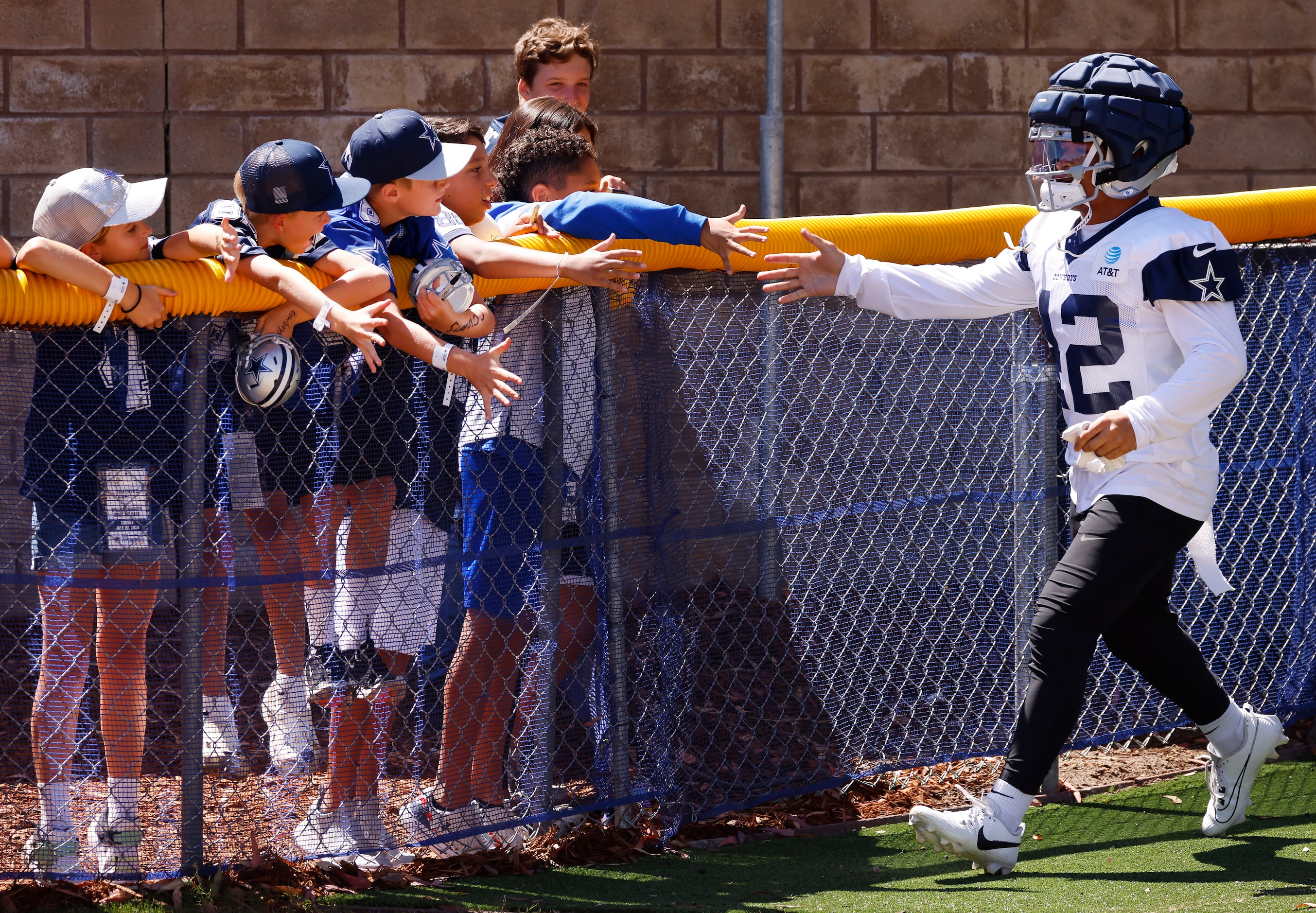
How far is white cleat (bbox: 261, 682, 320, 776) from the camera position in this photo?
322cm

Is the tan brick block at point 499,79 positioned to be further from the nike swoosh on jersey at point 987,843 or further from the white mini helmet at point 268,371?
the nike swoosh on jersey at point 987,843

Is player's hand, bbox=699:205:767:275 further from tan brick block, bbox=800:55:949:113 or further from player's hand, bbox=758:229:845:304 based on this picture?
tan brick block, bbox=800:55:949:113

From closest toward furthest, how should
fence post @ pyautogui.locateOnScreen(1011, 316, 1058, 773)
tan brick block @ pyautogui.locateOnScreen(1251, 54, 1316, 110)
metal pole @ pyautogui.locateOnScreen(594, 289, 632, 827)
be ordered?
metal pole @ pyautogui.locateOnScreen(594, 289, 632, 827)
fence post @ pyautogui.locateOnScreen(1011, 316, 1058, 773)
tan brick block @ pyautogui.locateOnScreen(1251, 54, 1316, 110)

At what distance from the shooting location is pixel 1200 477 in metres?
3.20

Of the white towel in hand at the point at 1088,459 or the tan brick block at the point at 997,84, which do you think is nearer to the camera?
the white towel in hand at the point at 1088,459

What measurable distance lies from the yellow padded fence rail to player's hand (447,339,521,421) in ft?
1.03

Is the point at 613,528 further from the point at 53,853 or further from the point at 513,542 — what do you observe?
the point at 53,853

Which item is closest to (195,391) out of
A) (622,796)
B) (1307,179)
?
(622,796)

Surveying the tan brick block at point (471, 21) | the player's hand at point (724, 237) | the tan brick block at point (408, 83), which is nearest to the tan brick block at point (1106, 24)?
the tan brick block at point (471, 21)

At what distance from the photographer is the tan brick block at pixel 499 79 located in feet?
21.7

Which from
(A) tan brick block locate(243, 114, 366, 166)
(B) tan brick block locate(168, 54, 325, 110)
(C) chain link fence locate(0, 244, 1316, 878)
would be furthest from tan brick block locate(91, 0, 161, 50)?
(C) chain link fence locate(0, 244, 1316, 878)

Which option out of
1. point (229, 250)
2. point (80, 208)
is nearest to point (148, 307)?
point (229, 250)

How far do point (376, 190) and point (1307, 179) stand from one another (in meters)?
5.66

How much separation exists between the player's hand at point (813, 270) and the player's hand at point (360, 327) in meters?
1.06
